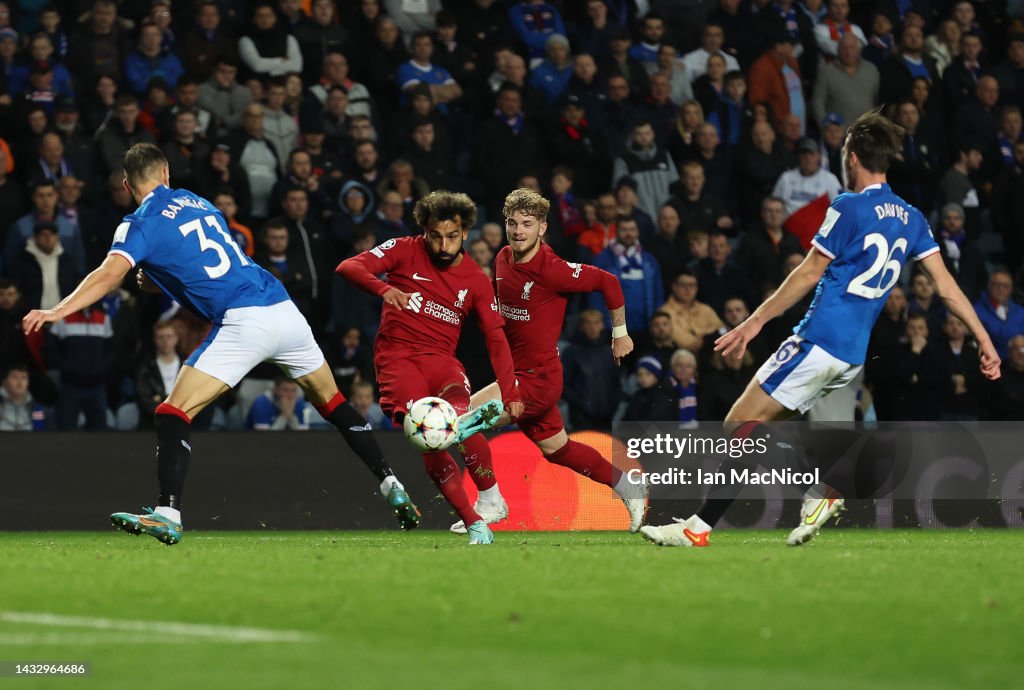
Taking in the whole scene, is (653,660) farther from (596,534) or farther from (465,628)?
(596,534)

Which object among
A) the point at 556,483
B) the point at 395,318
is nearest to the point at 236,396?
the point at 556,483

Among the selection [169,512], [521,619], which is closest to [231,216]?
[169,512]

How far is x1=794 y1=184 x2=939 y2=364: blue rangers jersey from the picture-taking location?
834 cm

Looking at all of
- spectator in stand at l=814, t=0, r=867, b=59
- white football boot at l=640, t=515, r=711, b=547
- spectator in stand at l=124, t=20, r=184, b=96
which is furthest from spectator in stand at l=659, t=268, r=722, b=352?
white football boot at l=640, t=515, r=711, b=547

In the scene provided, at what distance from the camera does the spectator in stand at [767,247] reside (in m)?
15.0

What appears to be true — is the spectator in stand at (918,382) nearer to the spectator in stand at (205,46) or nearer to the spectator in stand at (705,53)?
the spectator in stand at (705,53)

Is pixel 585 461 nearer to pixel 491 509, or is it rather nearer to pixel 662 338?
pixel 491 509

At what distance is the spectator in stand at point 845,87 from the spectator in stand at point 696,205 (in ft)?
8.20

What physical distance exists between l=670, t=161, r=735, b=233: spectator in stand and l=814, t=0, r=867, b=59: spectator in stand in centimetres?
305

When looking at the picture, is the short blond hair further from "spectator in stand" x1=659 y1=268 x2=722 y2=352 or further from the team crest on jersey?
"spectator in stand" x1=659 y1=268 x2=722 y2=352

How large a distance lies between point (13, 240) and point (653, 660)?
33.1 ft

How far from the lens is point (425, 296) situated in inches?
373

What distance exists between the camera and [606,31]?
17.2 meters

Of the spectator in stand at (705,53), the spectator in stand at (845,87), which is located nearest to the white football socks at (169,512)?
the spectator in stand at (705,53)
